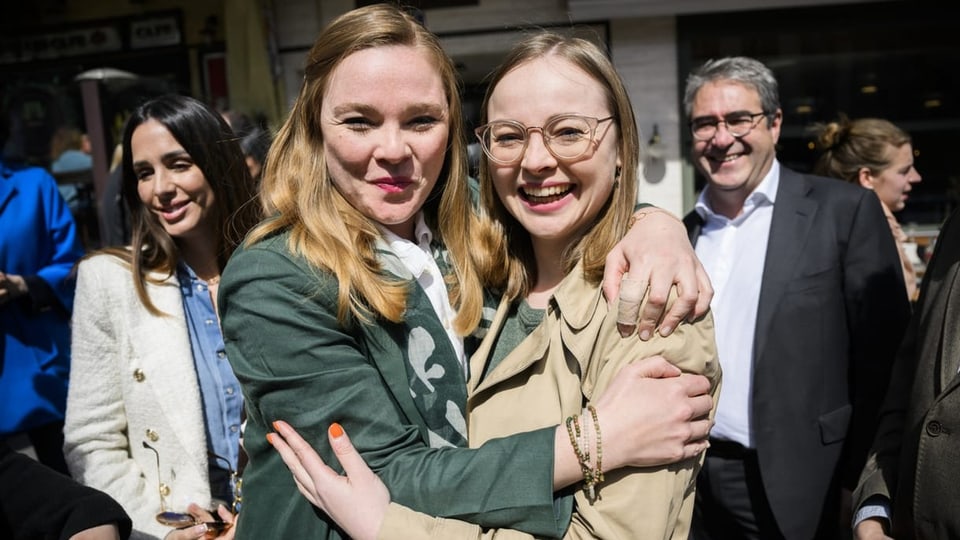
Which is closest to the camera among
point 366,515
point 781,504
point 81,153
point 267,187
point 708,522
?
point 366,515

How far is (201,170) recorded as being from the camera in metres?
2.29

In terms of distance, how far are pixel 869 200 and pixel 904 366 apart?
0.85 metres

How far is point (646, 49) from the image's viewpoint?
604 centimetres

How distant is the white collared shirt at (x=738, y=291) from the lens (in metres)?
2.61

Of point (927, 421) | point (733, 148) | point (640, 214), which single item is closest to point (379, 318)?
point (640, 214)

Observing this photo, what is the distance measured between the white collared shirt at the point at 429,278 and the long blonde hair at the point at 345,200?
3 cm

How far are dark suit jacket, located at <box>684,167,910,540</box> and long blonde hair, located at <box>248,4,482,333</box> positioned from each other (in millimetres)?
1312

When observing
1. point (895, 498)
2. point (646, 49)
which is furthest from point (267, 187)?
point (646, 49)

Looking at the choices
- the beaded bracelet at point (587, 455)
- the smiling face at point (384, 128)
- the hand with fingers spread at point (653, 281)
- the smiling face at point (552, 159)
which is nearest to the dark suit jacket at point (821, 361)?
the hand with fingers spread at point (653, 281)

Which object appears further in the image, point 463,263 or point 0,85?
point 0,85

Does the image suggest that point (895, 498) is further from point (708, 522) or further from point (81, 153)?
point (81, 153)

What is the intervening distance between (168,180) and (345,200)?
2.96ft

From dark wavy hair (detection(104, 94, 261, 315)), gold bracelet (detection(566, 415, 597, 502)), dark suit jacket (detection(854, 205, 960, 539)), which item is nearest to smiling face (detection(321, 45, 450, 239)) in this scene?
gold bracelet (detection(566, 415, 597, 502))

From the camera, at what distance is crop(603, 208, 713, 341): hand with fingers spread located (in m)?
1.42
